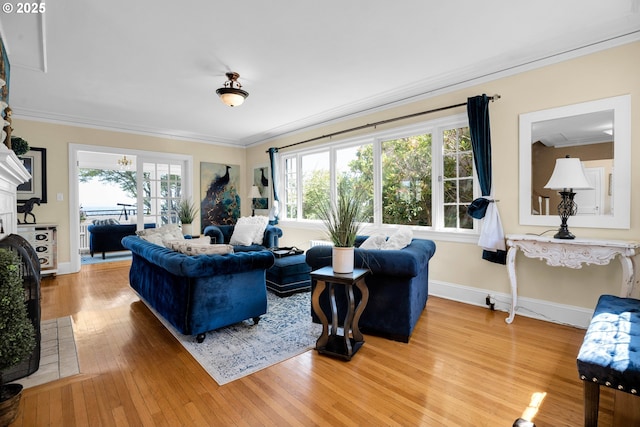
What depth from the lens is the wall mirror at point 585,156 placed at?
8.63 feet

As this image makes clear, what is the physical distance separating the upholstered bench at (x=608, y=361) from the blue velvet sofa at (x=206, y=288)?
2161 mm

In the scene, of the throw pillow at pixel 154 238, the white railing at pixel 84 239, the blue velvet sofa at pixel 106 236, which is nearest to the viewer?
the throw pillow at pixel 154 238

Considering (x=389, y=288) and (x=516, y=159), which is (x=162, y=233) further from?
(x=516, y=159)

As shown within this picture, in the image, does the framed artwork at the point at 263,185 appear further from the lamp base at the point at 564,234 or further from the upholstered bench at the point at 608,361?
the upholstered bench at the point at 608,361

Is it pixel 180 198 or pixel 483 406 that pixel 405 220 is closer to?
pixel 483 406

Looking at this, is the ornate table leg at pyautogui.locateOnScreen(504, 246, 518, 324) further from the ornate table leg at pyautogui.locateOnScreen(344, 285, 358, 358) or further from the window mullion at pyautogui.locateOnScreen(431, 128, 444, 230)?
the ornate table leg at pyautogui.locateOnScreen(344, 285, 358, 358)

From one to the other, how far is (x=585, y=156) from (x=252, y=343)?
10.8 feet

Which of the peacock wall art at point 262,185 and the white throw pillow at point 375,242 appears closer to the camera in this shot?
the white throw pillow at point 375,242

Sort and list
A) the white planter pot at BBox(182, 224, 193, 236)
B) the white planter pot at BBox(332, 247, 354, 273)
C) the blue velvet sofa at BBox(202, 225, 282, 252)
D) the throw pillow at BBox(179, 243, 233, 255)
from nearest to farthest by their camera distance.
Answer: the white planter pot at BBox(332, 247, 354, 273)
the throw pillow at BBox(179, 243, 233, 255)
the blue velvet sofa at BBox(202, 225, 282, 252)
the white planter pot at BBox(182, 224, 193, 236)

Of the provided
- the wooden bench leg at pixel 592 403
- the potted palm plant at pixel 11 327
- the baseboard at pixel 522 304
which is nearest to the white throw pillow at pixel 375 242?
the baseboard at pixel 522 304

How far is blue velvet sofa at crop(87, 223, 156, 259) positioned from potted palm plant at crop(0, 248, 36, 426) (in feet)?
18.1

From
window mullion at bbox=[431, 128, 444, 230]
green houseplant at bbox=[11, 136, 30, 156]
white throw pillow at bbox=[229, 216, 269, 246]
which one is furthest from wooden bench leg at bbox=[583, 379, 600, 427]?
green houseplant at bbox=[11, 136, 30, 156]

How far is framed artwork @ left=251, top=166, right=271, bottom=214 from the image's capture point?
6.62 meters

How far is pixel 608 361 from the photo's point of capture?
1314 mm
